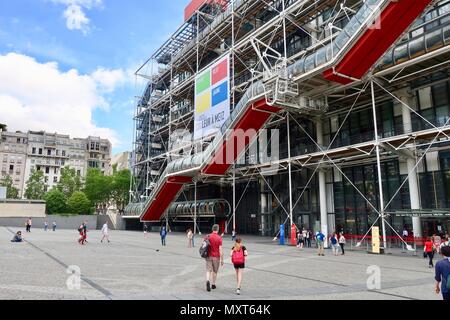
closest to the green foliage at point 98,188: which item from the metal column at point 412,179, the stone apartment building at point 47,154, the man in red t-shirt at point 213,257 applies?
the stone apartment building at point 47,154

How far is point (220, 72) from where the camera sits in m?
29.2

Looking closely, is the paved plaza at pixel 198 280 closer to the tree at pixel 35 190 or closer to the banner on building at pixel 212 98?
the banner on building at pixel 212 98

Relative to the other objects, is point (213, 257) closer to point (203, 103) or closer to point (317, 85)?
point (317, 85)

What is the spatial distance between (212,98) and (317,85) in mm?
10948

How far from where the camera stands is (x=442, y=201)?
1841cm

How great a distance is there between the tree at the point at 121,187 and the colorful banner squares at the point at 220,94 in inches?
1342

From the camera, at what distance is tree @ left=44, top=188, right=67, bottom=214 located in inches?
2275

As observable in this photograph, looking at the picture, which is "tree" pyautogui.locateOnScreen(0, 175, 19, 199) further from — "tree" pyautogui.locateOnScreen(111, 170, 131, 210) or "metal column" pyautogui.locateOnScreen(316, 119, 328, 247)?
"metal column" pyautogui.locateOnScreen(316, 119, 328, 247)

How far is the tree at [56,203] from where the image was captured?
57781 millimetres

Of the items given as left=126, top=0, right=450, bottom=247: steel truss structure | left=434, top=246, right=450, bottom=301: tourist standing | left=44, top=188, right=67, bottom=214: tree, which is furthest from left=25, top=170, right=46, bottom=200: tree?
left=434, top=246, right=450, bottom=301: tourist standing

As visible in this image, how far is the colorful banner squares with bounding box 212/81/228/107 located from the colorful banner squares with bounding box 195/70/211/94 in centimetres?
142

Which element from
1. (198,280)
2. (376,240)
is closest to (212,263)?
(198,280)

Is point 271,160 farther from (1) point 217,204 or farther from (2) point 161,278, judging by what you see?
(2) point 161,278

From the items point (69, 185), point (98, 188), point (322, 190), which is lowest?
point (322, 190)
